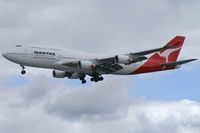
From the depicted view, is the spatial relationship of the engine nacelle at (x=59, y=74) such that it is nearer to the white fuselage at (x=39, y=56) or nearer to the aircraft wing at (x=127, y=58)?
the white fuselage at (x=39, y=56)

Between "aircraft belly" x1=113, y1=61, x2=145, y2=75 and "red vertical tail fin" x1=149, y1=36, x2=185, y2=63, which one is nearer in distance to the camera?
"aircraft belly" x1=113, y1=61, x2=145, y2=75

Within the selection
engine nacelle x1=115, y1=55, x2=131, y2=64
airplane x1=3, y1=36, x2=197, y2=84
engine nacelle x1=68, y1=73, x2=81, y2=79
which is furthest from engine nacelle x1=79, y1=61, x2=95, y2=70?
engine nacelle x1=68, y1=73, x2=81, y2=79

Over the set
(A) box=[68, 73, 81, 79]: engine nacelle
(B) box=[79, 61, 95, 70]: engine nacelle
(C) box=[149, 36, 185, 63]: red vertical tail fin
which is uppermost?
(C) box=[149, 36, 185, 63]: red vertical tail fin

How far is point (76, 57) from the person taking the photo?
60.3 metres

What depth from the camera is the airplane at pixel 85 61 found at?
190 feet

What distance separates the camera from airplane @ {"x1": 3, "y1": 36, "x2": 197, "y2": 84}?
57.9 metres

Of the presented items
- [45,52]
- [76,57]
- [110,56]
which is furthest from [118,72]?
[45,52]

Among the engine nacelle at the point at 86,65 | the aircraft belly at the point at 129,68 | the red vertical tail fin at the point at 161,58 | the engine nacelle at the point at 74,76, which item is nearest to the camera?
the engine nacelle at the point at 86,65

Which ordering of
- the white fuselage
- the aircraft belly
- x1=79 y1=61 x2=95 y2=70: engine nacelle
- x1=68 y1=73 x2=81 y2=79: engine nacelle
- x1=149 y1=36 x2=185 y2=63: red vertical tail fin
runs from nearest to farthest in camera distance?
the white fuselage, x1=79 y1=61 x2=95 y2=70: engine nacelle, the aircraft belly, x1=149 y1=36 x2=185 y2=63: red vertical tail fin, x1=68 y1=73 x2=81 y2=79: engine nacelle

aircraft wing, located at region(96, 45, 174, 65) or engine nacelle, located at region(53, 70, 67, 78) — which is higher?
aircraft wing, located at region(96, 45, 174, 65)

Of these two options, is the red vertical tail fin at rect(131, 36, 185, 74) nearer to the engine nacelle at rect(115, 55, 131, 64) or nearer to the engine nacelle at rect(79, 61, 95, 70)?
the engine nacelle at rect(115, 55, 131, 64)

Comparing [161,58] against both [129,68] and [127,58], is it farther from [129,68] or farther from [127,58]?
[127,58]

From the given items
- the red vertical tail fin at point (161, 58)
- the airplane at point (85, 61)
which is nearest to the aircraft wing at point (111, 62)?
the airplane at point (85, 61)

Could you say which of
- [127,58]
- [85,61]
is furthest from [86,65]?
[127,58]
